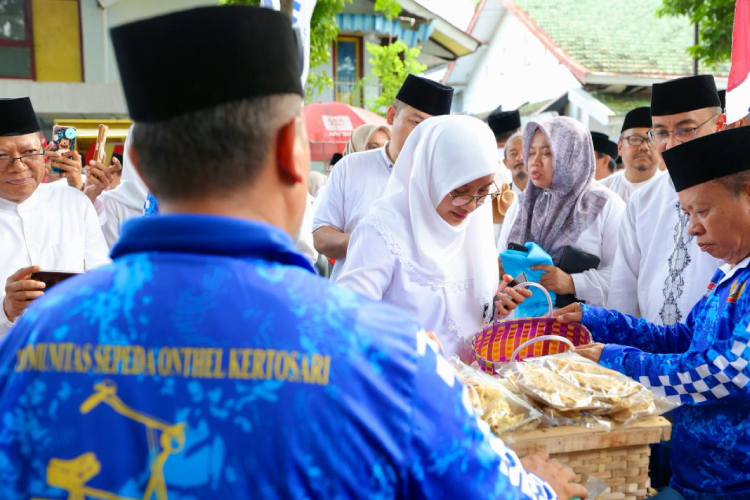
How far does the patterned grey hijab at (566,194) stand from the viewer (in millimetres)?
3557

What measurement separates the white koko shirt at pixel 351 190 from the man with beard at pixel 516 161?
190 centimetres

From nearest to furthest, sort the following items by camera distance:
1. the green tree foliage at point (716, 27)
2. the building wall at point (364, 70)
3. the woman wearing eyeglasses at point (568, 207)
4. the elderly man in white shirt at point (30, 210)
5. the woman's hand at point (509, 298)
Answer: the woman's hand at point (509, 298) < the elderly man in white shirt at point (30, 210) < the woman wearing eyeglasses at point (568, 207) < the green tree foliage at point (716, 27) < the building wall at point (364, 70)

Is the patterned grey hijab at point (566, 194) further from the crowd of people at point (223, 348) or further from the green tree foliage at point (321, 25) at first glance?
the green tree foliage at point (321, 25)

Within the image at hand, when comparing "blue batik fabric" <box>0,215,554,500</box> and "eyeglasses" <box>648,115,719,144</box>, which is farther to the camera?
"eyeglasses" <box>648,115,719,144</box>

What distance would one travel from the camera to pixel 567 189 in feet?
12.0

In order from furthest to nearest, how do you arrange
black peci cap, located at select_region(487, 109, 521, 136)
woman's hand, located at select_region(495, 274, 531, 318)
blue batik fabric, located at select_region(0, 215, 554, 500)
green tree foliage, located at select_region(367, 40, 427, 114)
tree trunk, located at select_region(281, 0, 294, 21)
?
green tree foliage, located at select_region(367, 40, 427, 114) → black peci cap, located at select_region(487, 109, 521, 136) → tree trunk, located at select_region(281, 0, 294, 21) → woman's hand, located at select_region(495, 274, 531, 318) → blue batik fabric, located at select_region(0, 215, 554, 500)

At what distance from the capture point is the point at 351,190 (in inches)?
153

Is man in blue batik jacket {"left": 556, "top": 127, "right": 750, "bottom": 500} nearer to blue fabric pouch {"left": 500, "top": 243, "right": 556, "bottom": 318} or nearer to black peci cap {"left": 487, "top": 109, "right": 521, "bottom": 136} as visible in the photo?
blue fabric pouch {"left": 500, "top": 243, "right": 556, "bottom": 318}

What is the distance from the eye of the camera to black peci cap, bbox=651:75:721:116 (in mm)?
3330

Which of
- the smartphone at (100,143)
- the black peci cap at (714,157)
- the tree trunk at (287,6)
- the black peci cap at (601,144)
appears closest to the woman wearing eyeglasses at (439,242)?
the black peci cap at (714,157)

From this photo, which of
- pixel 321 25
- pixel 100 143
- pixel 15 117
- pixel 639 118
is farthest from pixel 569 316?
pixel 321 25

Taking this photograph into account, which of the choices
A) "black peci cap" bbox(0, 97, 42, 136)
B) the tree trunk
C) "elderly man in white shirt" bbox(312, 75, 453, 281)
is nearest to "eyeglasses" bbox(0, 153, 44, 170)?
"black peci cap" bbox(0, 97, 42, 136)

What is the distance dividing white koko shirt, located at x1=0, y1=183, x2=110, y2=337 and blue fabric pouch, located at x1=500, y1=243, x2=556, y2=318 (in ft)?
6.98

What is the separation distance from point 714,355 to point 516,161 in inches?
152
